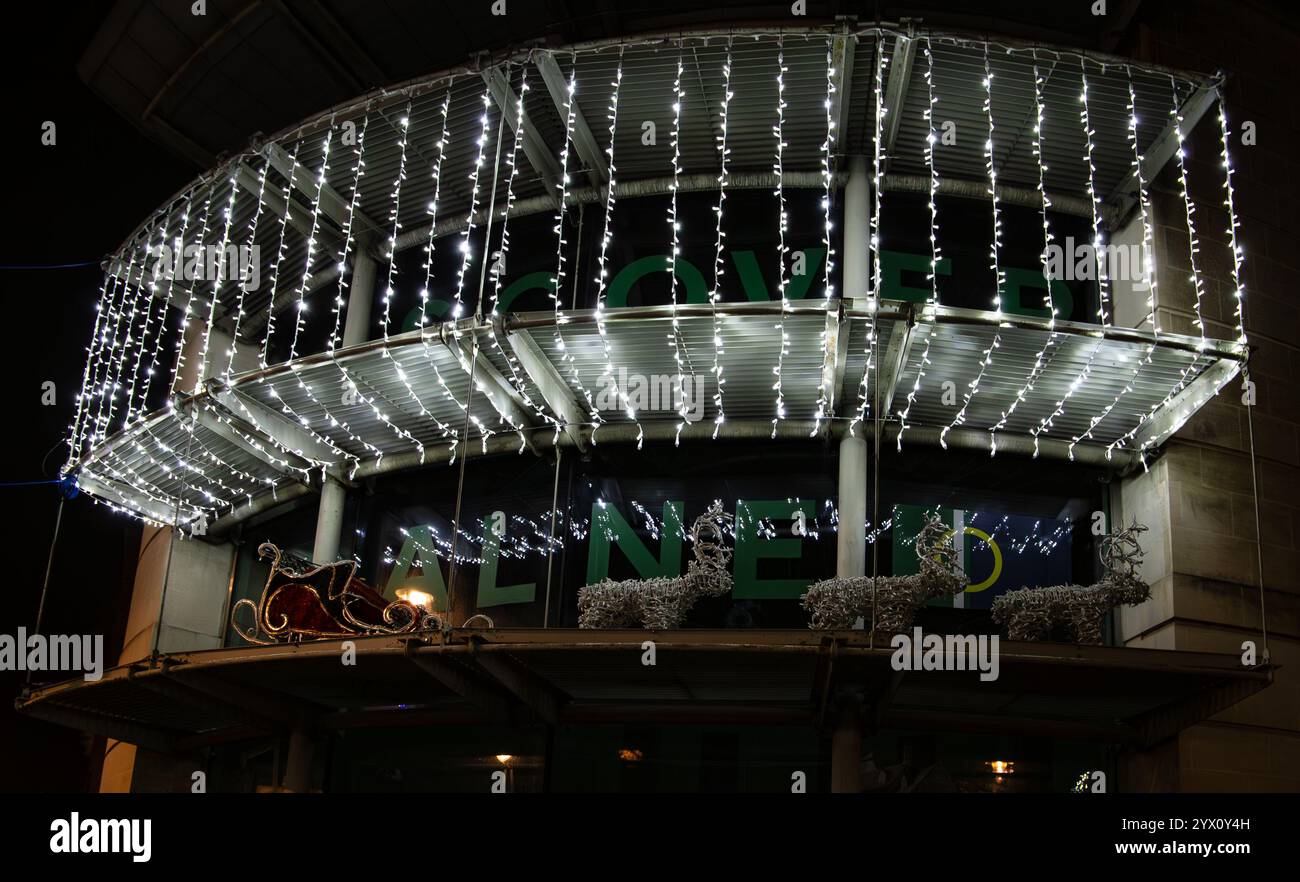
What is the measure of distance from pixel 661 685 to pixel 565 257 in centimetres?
595

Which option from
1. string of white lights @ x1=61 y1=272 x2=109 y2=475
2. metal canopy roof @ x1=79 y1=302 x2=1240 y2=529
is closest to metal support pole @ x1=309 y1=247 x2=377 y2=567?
metal canopy roof @ x1=79 y1=302 x2=1240 y2=529

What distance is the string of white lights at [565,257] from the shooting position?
12086 mm

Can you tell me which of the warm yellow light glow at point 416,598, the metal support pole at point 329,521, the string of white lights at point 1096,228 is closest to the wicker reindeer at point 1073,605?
the string of white lights at point 1096,228

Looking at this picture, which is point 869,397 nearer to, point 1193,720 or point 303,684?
point 1193,720

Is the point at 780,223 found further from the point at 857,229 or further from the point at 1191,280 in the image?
the point at 1191,280

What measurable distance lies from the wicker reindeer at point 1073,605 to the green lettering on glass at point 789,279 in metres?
4.72

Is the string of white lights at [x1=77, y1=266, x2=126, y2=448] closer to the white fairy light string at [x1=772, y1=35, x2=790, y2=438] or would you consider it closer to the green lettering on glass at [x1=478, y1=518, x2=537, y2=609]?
the green lettering on glass at [x1=478, y1=518, x2=537, y2=609]

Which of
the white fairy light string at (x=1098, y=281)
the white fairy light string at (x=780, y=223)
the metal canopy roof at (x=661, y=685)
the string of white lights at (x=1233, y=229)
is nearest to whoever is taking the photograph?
the metal canopy roof at (x=661, y=685)

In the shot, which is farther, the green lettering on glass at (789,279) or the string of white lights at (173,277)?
the string of white lights at (173,277)

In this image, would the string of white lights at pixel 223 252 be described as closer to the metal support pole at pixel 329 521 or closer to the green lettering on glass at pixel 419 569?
the metal support pole at pixel 329 521

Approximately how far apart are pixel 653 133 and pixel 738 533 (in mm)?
4831

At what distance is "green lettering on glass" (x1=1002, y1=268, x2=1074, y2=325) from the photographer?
14180 mm

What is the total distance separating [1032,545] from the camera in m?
13.3

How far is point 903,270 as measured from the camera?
14.3 m
